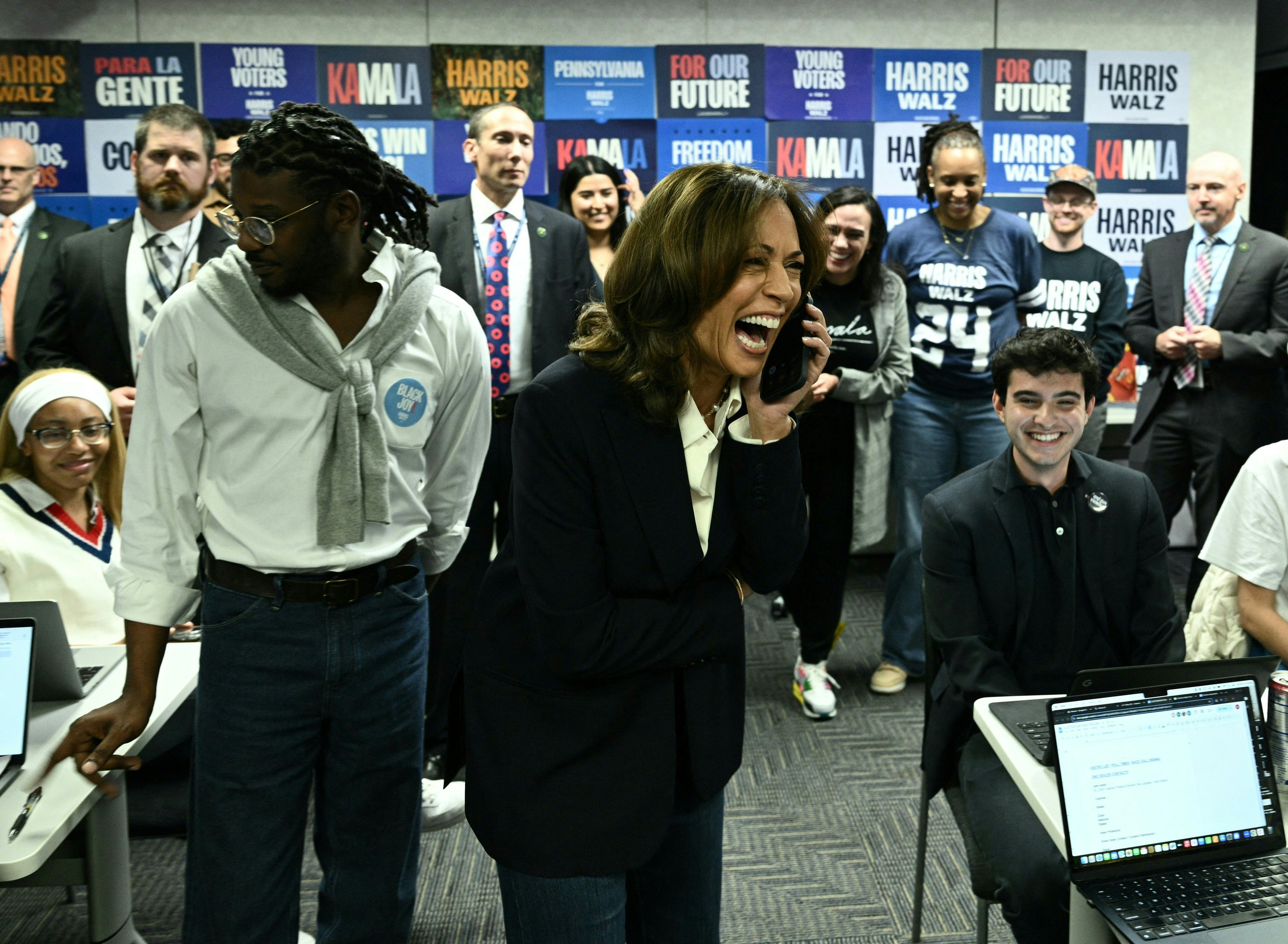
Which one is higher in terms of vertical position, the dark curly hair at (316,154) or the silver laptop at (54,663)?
the dark curly hair at (316,154)

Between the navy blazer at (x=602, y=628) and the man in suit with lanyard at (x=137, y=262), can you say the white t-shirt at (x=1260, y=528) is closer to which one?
the navy blazer at (x=602, y=628)

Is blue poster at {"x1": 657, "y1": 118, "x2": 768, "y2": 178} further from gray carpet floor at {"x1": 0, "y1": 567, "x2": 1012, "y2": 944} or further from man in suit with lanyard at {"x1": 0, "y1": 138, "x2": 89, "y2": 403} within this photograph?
gray carpet floor at {"x1": 0, "y1": 567, "x2": 1012, "y2": 944}

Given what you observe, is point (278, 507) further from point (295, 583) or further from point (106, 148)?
point (106, 148)

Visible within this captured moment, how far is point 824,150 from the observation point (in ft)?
17.3

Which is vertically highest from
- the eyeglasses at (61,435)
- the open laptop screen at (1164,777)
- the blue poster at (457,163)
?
the blue poster at (457,163)

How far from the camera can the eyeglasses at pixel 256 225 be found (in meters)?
1.60

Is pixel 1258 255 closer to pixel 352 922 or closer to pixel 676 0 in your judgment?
pixel 676 0

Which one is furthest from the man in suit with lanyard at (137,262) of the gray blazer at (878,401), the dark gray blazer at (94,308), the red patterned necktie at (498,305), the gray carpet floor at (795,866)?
the gray blazer at (878,401)

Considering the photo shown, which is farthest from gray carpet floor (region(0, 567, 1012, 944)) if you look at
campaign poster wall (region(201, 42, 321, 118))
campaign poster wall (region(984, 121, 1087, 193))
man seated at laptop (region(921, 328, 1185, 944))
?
campaign poster wall (region(201, 42, 321, 118))

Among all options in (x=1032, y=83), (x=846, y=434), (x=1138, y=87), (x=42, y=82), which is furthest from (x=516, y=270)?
(x=1138, y=87)

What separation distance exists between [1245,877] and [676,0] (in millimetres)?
4614

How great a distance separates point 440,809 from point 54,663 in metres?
1.25

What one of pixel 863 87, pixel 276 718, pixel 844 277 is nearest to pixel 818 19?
pixel 863 87

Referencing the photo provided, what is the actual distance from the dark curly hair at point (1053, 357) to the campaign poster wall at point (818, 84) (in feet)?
10.3
